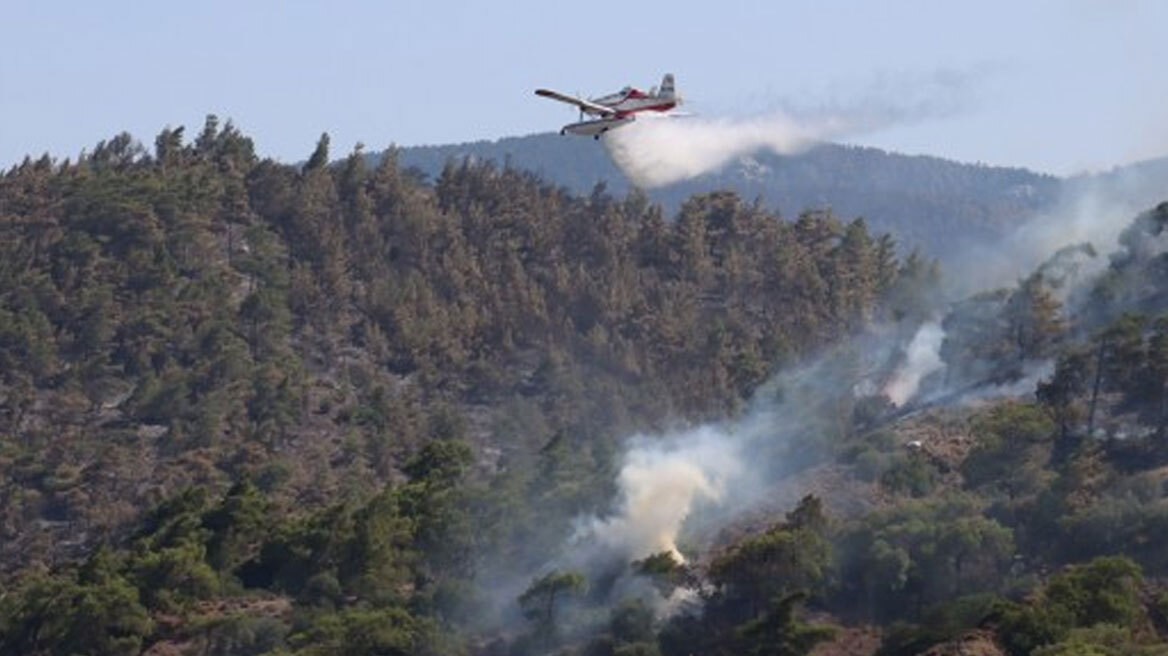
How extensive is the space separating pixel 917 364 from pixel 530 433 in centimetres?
2818

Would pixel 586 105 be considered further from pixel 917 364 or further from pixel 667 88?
pixel 917 364

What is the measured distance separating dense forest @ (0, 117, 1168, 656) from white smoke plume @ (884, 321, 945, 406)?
652mm

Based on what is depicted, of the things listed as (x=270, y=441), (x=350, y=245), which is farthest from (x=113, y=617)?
(x=350, y=245)

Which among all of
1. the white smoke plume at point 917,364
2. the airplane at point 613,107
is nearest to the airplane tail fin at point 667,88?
the airplane at point 613,107

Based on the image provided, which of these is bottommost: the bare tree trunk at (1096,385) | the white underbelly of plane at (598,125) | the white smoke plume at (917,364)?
the white smoke plume at (917,364)

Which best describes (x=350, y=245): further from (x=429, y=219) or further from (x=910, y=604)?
(x=910, y=604)

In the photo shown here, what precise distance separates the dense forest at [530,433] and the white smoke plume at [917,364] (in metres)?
0.65

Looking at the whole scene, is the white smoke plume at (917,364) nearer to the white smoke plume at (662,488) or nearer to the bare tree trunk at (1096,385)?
the white smoke plume at (662,488)

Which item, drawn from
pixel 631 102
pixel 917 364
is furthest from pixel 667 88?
pixel 917 364

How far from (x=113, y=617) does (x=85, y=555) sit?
34381 mm

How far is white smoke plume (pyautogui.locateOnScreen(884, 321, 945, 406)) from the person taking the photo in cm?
15350

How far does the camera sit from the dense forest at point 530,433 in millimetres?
104875

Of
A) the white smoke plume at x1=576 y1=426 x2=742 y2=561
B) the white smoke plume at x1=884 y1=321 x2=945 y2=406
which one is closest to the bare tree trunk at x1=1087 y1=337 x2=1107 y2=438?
the white smoke plume at x1=576 y1=426 x2=742 y2=561

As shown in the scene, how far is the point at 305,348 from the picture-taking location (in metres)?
178
